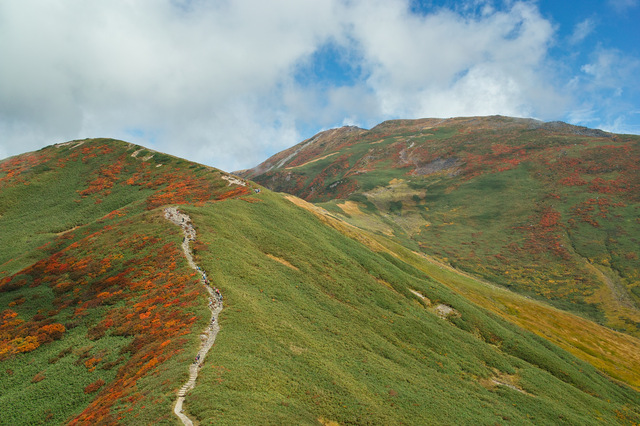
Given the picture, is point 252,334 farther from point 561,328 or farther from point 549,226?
point 549,226

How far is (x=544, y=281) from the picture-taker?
398ft

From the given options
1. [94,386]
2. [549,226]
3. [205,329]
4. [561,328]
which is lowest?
[561,328]

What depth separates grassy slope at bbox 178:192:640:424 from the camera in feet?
90.7

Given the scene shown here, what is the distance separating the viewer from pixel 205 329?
32219 mm

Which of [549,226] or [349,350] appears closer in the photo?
[349,350]

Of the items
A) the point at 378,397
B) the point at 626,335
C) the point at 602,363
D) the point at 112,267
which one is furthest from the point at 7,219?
the point at 626,335

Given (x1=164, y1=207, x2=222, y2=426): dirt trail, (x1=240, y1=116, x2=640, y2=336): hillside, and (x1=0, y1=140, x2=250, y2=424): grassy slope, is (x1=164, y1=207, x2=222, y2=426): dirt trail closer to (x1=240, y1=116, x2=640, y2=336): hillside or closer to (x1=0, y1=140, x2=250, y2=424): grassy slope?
(x1=0, y1=140, x2=250, y2=424): grassy slope

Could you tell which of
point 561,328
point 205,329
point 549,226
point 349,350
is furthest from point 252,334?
point 549,226

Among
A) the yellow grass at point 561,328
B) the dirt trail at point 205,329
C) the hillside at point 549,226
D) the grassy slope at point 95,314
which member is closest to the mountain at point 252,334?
the grassy slope at point 95,314

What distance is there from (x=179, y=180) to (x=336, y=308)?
67290 mm

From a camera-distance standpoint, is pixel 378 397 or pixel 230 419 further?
pixel 378 397

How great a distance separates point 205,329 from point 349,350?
61.3ft

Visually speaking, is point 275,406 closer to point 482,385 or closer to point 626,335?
point 482,385

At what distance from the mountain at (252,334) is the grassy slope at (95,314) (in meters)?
0.20
